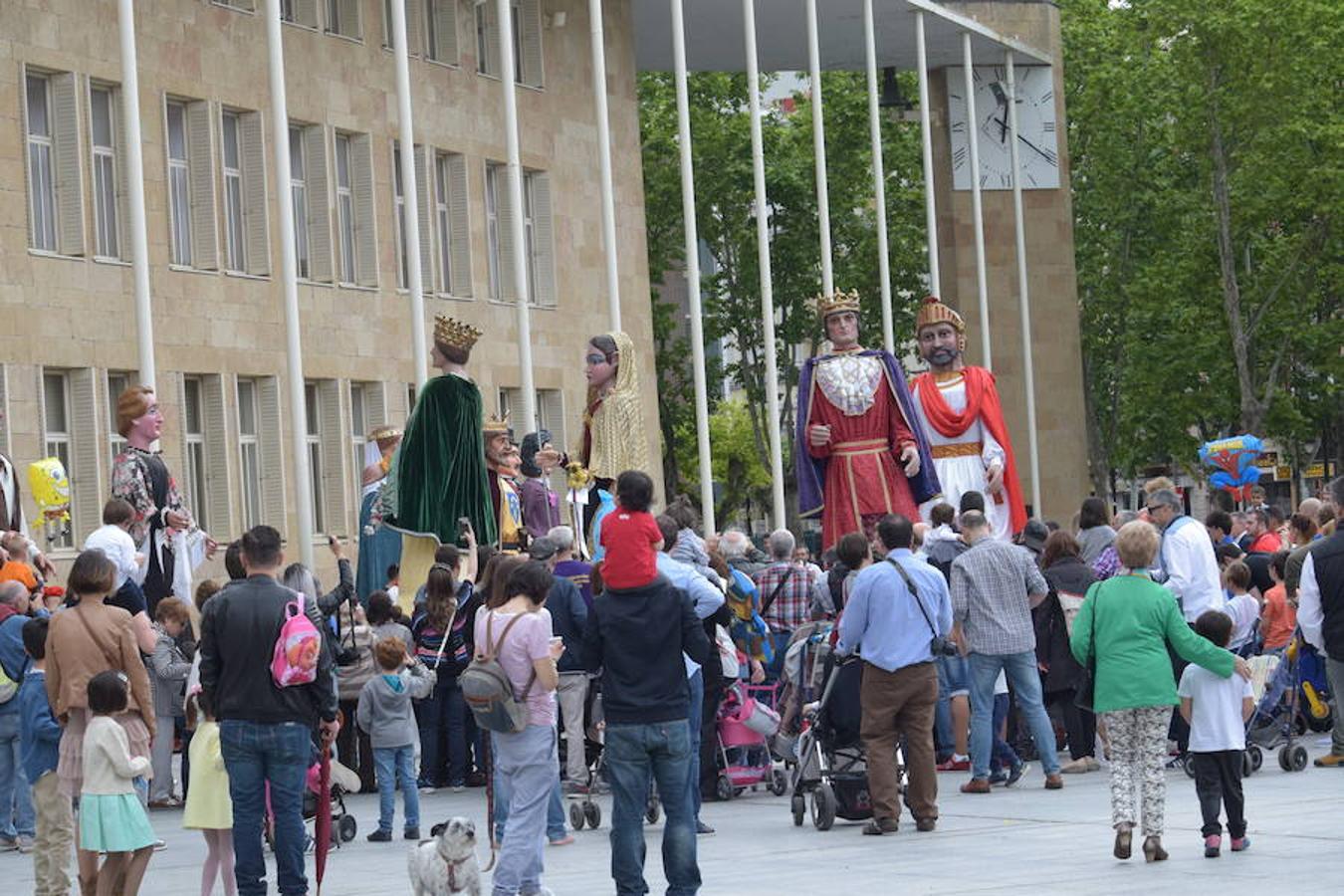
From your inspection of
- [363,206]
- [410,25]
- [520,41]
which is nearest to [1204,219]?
[520,41]

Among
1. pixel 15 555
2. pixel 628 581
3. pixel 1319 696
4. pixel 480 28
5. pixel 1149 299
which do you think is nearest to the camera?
pixel 628 581

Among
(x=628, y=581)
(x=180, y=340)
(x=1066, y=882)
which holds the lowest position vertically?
(x=1066, y=882)

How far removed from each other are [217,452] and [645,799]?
22.1 m

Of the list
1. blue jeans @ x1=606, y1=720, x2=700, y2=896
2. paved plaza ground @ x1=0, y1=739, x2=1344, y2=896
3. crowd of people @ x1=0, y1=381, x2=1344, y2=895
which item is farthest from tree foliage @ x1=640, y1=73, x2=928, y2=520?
blue jeans @ x1=606, y1=720, x2=700, y2=896

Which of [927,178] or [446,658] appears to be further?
[927,178]

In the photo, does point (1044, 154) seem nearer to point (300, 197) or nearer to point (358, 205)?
point (358, 205)

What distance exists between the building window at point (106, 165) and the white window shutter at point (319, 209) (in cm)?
432

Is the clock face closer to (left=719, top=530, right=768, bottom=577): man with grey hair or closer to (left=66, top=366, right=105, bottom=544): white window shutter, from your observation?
(left=66, top=366, right=105, bottom=544): white window shutter

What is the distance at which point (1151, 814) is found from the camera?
13.3 meters

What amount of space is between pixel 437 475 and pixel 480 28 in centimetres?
2074

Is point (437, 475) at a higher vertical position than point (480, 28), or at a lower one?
lower

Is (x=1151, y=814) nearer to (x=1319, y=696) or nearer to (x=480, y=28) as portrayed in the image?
(x=1319, y=696)

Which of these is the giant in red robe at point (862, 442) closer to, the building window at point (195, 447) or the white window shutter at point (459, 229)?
the building window at point (195, 447)

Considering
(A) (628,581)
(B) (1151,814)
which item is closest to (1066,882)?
(B) (1151,814)
